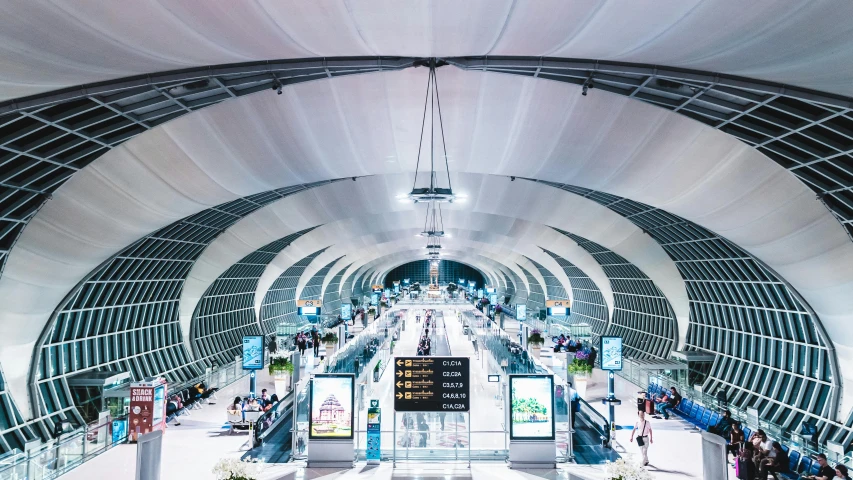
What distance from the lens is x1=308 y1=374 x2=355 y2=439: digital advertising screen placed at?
14.7 m

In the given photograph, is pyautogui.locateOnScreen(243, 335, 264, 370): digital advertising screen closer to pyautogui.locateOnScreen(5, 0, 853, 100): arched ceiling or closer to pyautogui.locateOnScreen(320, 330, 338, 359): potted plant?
pyautogui.locateOnScreen(320, 330, 338, 359): potted plant

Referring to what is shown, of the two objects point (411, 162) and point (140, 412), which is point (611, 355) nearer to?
point (411, 162)

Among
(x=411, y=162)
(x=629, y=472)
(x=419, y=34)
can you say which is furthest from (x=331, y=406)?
(x=411, y=162)

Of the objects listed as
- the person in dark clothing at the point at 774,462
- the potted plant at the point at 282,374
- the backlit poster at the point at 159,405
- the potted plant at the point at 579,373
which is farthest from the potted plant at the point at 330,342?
the person in dark clothing at the point at 774,462

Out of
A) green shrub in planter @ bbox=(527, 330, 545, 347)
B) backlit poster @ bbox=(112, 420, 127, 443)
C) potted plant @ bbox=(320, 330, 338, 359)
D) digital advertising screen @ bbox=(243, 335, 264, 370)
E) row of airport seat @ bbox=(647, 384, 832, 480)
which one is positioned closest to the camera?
row of airport seat @ bbox=(647, 384, 832, 480)

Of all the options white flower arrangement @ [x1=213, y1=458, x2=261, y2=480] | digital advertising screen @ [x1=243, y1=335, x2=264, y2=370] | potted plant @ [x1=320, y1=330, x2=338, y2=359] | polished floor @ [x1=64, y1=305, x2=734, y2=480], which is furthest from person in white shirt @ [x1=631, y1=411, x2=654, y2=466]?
potted plant @ [x1=320, y1=330, x2=338, y2=359]

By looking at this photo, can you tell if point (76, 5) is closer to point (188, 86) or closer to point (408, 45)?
Result: point (408, 45)

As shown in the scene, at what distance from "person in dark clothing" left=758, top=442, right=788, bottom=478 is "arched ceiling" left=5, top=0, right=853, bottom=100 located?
8.47m

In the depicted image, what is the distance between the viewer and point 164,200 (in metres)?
19.8

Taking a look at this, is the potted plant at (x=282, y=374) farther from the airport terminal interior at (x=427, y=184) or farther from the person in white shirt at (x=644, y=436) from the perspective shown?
the person in white shirt at (x=644, y=436)

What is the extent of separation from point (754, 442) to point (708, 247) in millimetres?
13119

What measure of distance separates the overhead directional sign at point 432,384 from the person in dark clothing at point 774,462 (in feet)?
21.8

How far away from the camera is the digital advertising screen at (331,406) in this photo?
14695mm

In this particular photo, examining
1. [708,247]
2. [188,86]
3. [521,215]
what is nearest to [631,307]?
[521,215]
